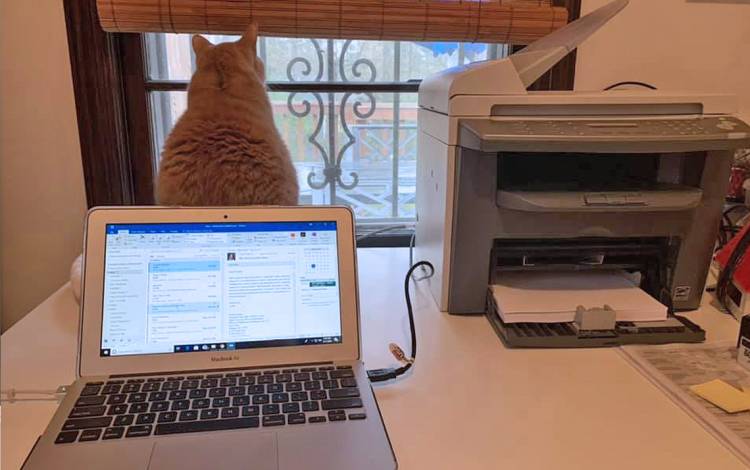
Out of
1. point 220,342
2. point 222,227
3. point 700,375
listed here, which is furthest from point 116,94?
point 700,375

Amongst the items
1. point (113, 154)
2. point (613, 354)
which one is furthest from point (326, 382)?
point (113, 154)

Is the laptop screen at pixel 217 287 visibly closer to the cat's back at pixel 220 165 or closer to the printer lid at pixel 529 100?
the cat's back at pixel 220 165

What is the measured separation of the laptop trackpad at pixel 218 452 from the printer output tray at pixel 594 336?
0.40 m

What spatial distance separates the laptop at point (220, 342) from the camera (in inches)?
21.1

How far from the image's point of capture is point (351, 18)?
3.47 feet

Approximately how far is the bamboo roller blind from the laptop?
508 millimetres

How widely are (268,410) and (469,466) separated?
22 cm

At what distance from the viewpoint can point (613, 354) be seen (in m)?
0.76

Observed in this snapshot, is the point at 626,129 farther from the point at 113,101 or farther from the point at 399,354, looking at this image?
the point at 113,101

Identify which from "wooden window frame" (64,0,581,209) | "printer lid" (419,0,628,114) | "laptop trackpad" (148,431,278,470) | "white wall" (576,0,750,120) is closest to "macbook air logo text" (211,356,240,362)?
"laptop trackpad" (148,431,278,470)

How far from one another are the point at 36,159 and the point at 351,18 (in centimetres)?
70

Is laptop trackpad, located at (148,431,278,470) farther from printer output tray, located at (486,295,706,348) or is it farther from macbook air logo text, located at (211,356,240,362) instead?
printer output tray, located at (486,295,706,348)

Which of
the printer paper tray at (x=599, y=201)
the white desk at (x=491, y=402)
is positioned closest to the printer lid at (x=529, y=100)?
the printer paper tray at (x=599, y=201)

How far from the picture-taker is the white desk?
22.0 inches
